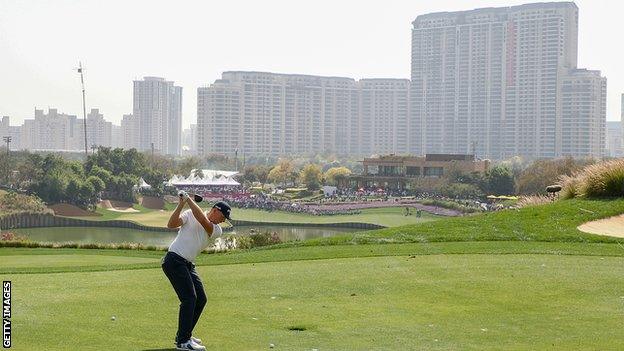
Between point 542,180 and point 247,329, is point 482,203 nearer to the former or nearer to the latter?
point 542,180

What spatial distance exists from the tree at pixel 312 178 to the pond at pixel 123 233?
3858 cm

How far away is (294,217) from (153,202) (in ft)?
77.0

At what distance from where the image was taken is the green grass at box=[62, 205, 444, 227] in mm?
118250

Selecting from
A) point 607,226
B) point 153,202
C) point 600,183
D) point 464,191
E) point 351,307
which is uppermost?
point 600,183

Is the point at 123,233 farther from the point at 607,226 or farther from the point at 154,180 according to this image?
the point at 607,226

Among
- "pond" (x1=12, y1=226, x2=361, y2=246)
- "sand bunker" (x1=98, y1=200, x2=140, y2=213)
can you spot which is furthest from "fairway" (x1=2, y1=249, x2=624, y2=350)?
"sand bunker" (x1=98, y1=200, x2=140, y2=213)

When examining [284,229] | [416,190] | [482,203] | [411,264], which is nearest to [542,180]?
[482,203]

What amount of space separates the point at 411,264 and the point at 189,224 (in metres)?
8.15

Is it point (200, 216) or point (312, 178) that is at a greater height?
point (200, 216)

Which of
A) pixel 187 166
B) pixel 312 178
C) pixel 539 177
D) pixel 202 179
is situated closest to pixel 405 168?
pixel 539 177

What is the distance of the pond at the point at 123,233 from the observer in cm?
9888

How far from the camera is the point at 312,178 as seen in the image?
6275 inches

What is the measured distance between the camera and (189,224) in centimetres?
996

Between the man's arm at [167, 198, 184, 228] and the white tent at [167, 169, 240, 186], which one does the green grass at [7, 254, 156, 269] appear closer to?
the man's arm at [167, 198, 184, 228]
